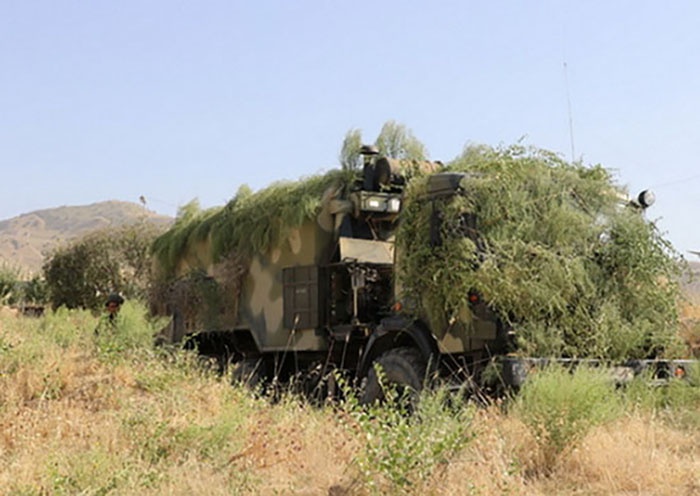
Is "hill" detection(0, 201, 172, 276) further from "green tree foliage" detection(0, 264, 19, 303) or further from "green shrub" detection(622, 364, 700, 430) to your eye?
"green shrub" detection(622, 364, 700, 430)

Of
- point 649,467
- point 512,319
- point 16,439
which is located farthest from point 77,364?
point 649,467

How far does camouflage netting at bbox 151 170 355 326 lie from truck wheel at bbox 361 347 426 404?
284 centimetres

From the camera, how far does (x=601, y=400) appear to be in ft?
22.5

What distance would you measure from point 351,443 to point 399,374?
81.6 inches

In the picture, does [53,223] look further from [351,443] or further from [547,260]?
[351,443]

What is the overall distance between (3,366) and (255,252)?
158 inches

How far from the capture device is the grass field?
5848 millimetres

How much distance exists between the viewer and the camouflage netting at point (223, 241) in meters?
11.9

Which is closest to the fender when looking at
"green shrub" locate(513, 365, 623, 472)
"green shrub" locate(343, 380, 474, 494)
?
"green shrub" locate(513, 365, 623, 472)

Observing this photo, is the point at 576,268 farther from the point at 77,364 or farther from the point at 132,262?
the point at 132,262

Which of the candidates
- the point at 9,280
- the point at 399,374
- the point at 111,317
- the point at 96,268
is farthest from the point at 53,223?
the point at 399,374

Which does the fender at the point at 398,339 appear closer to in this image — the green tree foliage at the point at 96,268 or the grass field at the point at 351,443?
the grass field at the point at 351,443

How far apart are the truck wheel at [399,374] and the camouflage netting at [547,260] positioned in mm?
539

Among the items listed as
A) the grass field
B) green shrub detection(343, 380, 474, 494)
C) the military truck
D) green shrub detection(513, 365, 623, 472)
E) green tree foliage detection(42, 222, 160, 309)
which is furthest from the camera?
green tree foliage detection(42, 222, 160, 309)
